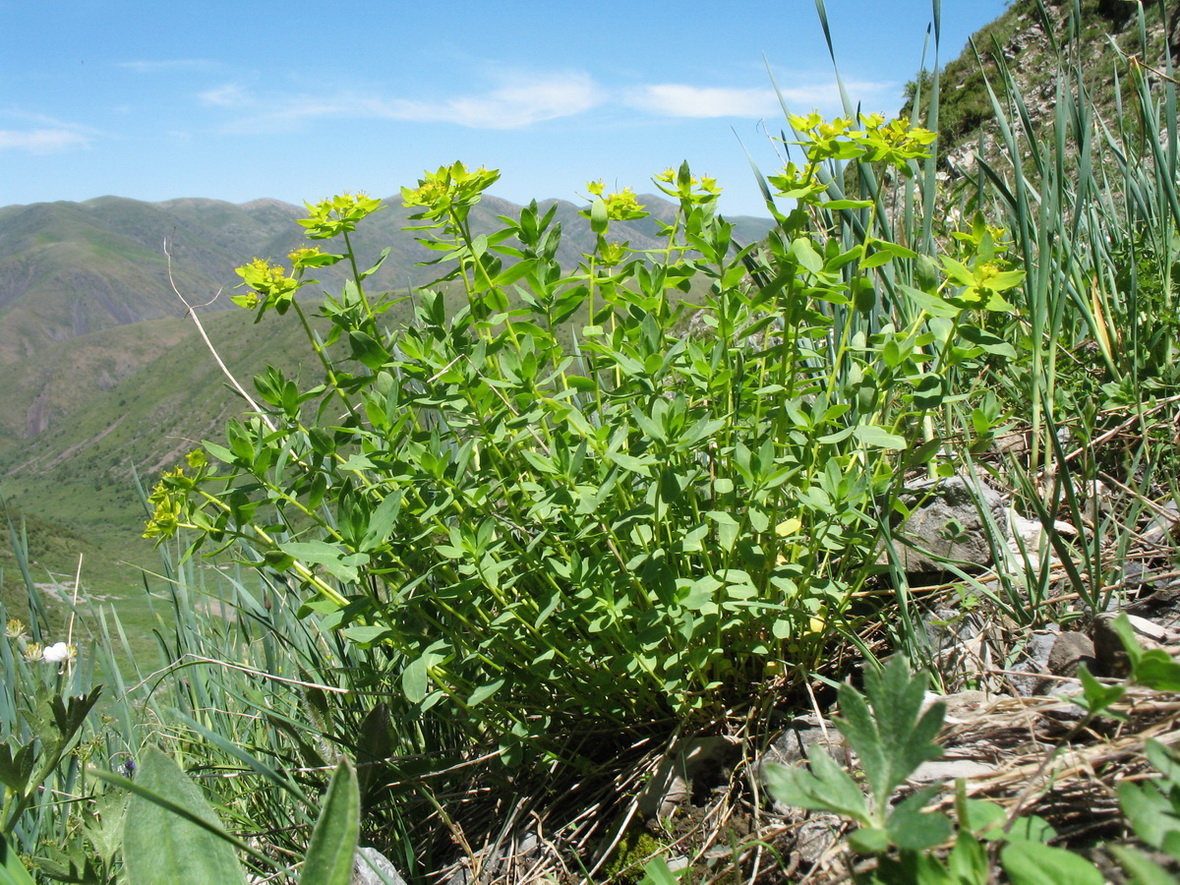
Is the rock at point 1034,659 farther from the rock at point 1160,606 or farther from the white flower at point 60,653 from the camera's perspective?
the white flower at point 60,653

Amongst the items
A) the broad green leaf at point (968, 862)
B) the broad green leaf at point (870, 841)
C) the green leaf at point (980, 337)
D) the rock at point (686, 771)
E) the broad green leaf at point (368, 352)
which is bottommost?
the rock at point (686, 771)

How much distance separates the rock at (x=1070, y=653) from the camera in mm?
1269

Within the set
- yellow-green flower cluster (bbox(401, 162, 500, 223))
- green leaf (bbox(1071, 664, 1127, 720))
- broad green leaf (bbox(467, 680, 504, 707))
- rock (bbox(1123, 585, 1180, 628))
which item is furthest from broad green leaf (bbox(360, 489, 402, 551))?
rock (bbox(1123, 585, 1180, 628))

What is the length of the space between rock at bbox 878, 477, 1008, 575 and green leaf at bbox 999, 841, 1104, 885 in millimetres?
1080

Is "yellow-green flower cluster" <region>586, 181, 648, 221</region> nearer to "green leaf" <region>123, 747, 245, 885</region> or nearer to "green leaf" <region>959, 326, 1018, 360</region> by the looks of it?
"green leaf" <region>959, 326, 1018, 360</region>

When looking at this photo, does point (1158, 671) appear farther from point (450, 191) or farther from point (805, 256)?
point (450, 191)

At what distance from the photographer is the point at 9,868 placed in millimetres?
897

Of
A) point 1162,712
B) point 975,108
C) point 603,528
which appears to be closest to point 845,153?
point 603,528

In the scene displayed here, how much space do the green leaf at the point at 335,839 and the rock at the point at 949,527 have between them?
124 centimetres

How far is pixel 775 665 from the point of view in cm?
149

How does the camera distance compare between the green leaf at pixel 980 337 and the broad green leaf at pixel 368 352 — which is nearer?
the green leaf at pixel 980 337

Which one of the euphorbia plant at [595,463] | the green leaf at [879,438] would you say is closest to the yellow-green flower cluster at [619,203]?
the euphorbia plant at [595,463]

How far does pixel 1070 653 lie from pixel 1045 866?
745 millimetres

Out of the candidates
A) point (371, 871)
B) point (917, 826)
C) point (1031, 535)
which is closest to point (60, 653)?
point (371, 871)
